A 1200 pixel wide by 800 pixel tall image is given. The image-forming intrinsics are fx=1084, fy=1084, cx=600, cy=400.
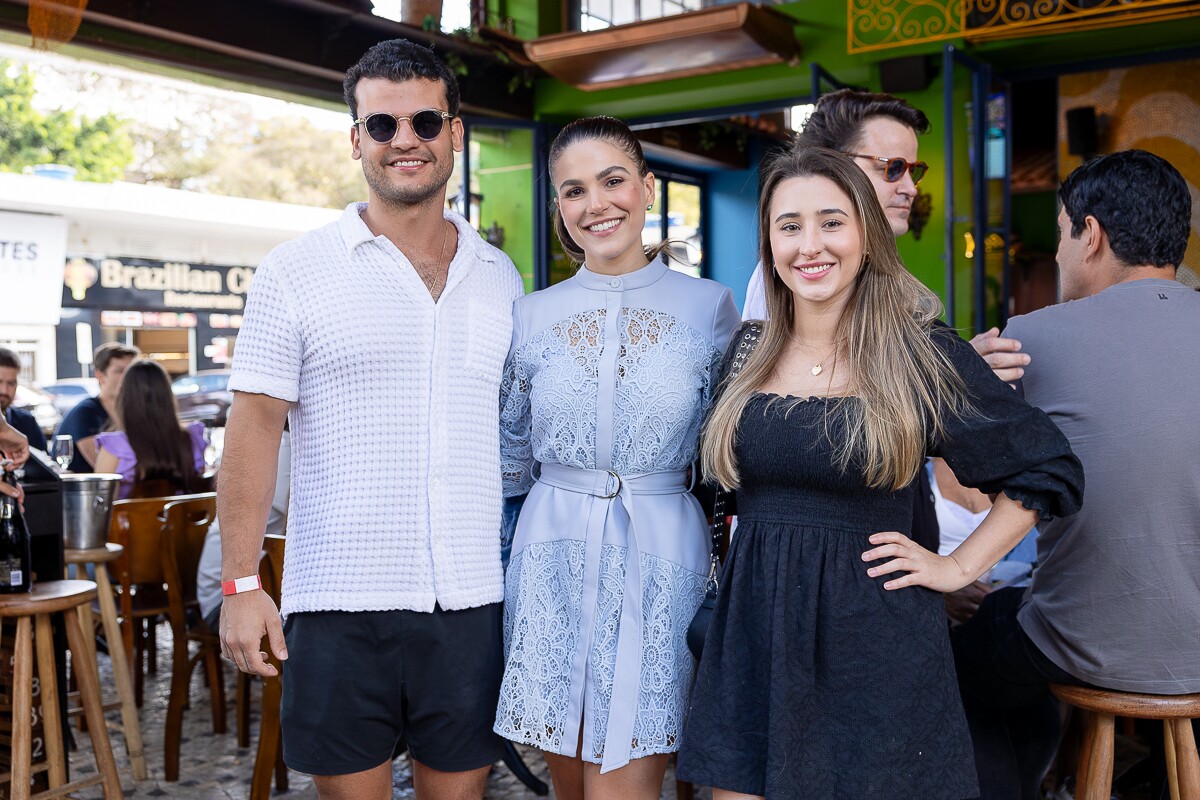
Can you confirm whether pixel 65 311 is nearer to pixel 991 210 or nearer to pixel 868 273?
pixel 991 210

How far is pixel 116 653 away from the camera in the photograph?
4.00m

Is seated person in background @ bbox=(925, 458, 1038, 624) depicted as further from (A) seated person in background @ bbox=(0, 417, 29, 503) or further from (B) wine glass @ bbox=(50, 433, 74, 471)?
(B) wine glass @ bbox=(50, 433, 74, 471)

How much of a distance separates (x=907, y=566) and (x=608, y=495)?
0.60 metres

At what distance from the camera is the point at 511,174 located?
9242 mm

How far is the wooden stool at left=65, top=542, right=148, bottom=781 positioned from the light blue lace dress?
2243mm

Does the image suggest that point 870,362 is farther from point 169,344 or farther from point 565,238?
point 169,344

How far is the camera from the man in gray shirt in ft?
A: 7.01

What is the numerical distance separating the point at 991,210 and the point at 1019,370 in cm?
530

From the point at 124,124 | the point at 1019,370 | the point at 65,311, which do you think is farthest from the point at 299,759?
the point at 124,124

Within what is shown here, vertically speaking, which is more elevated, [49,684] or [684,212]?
[684,212]

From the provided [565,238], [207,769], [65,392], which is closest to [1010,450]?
[565,238]

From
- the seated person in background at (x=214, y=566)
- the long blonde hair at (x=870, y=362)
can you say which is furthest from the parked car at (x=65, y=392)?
the long blonde hair at (x=870, y=362)

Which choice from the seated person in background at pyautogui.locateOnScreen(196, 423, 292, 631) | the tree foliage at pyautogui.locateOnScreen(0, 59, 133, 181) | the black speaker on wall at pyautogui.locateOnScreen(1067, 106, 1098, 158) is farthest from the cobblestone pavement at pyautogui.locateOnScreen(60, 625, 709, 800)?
the tree foliage at pyautogui.locateOnScreen(0, 59, 133, 181)

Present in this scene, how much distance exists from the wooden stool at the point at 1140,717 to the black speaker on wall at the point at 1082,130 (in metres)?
6.93
